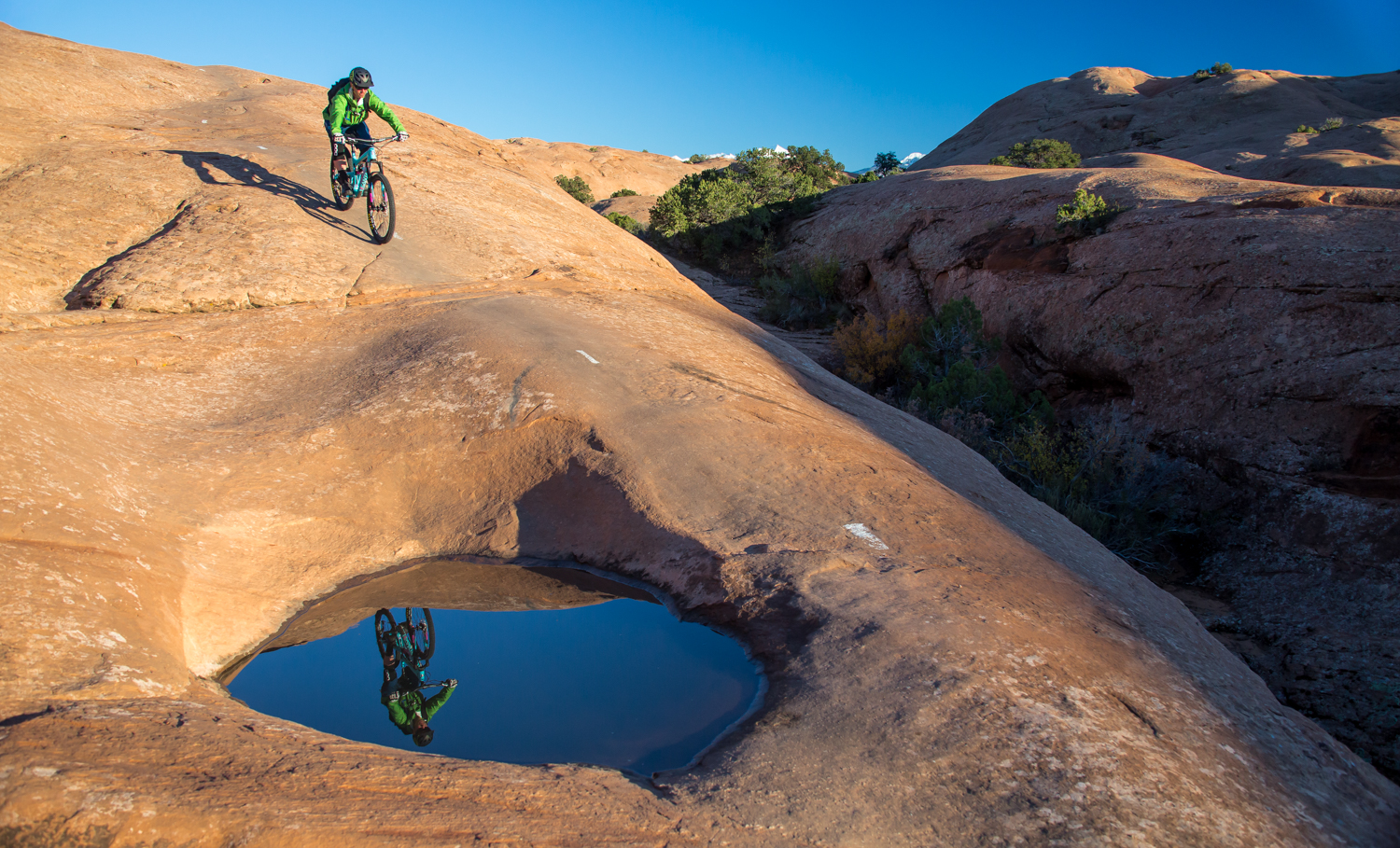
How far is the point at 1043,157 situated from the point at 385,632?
2505 centimetres

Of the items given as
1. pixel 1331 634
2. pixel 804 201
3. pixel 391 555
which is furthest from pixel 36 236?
pixel 804 201

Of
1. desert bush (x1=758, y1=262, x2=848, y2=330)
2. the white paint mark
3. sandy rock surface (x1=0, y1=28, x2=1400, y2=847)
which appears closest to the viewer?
sandy rock surface (x1=0, y1=28, x2=1400, y2=847)

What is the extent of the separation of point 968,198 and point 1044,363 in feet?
15.6

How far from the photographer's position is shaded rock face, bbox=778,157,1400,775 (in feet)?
20.5

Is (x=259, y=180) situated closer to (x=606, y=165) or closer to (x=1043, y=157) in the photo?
(x=1043, y=157)

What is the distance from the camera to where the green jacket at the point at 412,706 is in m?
3.49

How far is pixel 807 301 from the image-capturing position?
16.0 metres

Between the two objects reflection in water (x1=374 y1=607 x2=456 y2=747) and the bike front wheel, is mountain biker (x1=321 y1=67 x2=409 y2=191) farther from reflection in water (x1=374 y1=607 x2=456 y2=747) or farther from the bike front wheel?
reflection in water (x1=374 y1=607 x2=456 y2=747)

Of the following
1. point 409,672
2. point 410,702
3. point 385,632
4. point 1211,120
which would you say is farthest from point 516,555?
point 1211,120

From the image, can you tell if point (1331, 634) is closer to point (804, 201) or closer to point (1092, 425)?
point (1092, 425)

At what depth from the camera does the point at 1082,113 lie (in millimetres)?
35812

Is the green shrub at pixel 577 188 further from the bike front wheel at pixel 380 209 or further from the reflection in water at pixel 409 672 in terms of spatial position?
the reflection in water at pixel 409 672

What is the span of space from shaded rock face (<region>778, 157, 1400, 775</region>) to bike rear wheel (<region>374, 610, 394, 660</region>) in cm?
637

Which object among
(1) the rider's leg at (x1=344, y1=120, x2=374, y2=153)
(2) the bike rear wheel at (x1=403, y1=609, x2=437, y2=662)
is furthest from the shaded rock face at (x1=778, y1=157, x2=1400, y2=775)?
(1) the rider's leg at (x1=344, y1=120, x2=374, y2=153)
